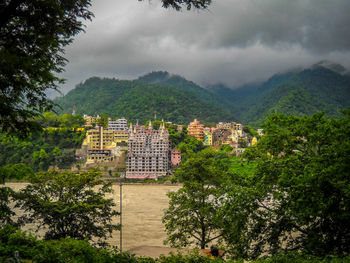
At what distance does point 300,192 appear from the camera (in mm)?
6797

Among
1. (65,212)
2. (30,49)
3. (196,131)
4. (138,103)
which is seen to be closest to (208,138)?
(196,131)

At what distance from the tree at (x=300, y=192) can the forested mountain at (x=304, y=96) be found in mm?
89533

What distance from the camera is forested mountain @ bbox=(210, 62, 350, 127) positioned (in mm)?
103500

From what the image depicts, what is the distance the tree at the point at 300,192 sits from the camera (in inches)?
256

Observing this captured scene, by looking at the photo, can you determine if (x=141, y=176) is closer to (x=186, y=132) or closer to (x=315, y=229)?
(x=186, y=132)

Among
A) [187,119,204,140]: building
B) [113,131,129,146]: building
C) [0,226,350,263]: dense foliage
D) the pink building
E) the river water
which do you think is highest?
[187,119,204,140]: building

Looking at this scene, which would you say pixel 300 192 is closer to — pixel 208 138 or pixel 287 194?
pixel 287 194

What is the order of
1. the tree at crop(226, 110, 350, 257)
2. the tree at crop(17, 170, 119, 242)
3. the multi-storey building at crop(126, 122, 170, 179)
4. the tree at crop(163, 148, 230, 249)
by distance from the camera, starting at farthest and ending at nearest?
the multi-storey building at crop(126, 122, 170, 179) → the tree at crop(163, 148, 230, 249) → the tree at crop(17, 170, 119, 242) → the tree at crop(226, 110, 350, 257)

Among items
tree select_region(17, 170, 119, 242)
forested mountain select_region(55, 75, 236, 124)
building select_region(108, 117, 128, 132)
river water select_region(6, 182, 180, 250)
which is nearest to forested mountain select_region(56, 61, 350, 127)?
forested mountain select_region(55, 75, 236, 124)

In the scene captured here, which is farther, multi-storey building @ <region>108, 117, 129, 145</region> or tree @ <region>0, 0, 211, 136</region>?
multi-storey building @ <region>108, 117, 129, 145</region>

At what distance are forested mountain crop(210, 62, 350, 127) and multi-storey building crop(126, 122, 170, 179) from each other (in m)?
45.8

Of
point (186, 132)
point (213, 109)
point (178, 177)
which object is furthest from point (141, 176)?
point (213, 109)

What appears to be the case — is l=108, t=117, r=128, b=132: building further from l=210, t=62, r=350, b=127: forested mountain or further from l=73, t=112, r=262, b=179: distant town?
l=210, t=62, r=350, b=127: forested mountain

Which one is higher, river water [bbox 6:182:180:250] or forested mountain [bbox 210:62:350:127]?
forested mountain [bbox 210:62:350:127]
